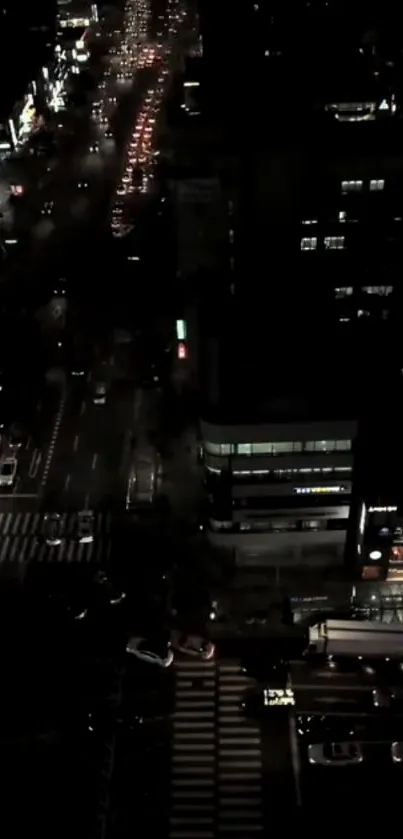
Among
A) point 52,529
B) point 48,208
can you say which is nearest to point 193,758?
point 52,529

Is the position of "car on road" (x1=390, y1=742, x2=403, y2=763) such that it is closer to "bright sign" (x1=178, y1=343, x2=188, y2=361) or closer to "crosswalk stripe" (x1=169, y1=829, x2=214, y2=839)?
"crosswalk stripe" (x1=169, y1=829, x2=214, y2=839)

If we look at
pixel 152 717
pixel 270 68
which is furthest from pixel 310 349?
pixel 270 68

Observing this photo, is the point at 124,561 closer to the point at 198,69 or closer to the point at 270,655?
the point at 270,655

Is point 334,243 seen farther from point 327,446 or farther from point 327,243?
point 327,446

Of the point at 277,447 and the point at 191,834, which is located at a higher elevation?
the point at 277,447

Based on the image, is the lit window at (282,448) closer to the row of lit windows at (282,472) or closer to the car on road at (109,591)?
the row of lit windows at (282,472)

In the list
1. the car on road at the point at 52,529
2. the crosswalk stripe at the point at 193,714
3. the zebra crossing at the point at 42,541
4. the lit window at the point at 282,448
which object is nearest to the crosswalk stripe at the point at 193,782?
the crosswalk stripe at the point at 193,714
